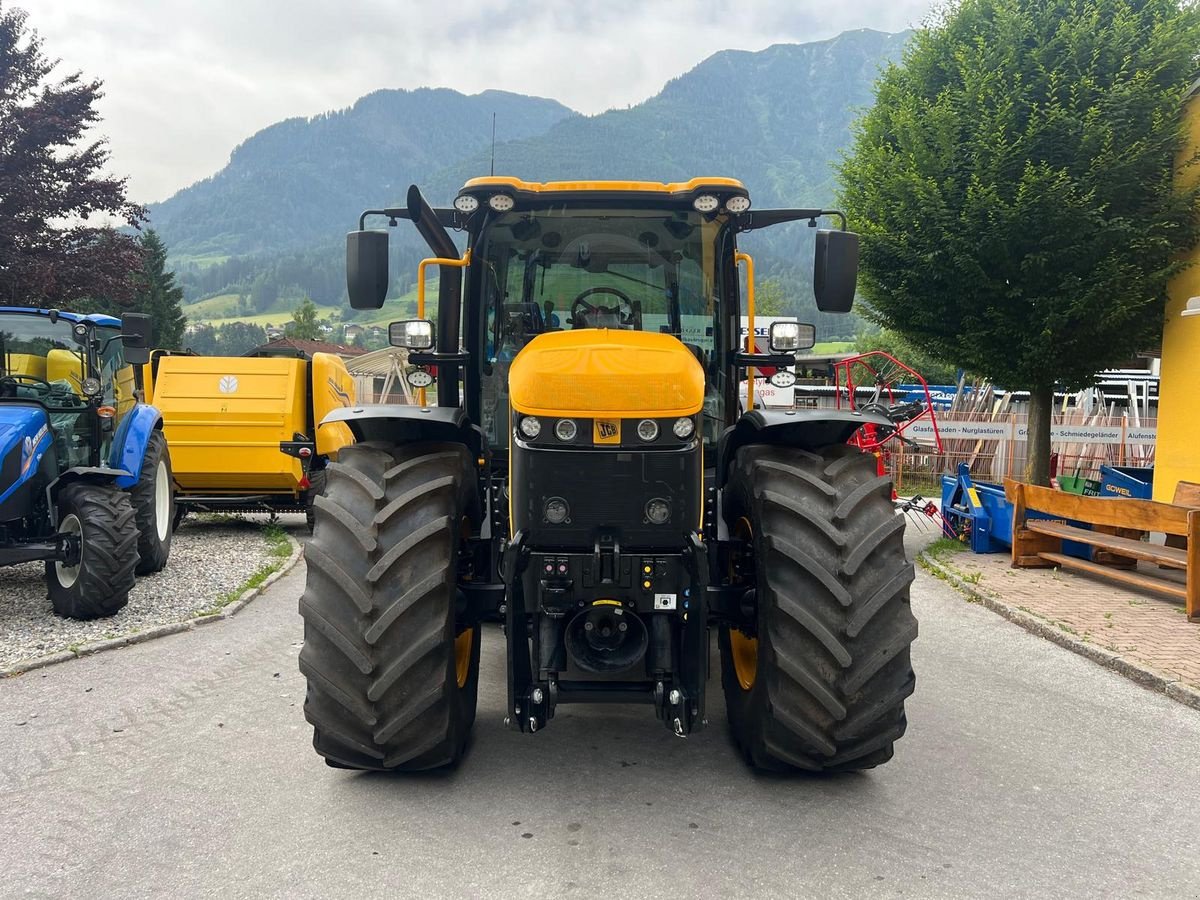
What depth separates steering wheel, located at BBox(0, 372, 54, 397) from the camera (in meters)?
7.61

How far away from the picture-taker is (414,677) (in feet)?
12.2

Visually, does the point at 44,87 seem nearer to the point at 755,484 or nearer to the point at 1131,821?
the point at 755,484

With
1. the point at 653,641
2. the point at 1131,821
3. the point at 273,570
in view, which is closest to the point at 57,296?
the point at 273,570

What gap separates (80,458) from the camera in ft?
26.2

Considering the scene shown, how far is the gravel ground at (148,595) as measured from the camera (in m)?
6.50

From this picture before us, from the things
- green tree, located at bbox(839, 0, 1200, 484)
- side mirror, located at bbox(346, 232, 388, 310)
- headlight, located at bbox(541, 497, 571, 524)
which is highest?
green tree, located at bbox(839, 0, 1200, 484)

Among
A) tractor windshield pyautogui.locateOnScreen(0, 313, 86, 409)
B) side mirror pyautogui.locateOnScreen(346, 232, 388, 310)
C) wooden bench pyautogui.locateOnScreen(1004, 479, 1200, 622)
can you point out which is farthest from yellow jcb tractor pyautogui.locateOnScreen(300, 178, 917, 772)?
tractor windshield pyautogui.locateOnScreen(0, 313, 86, 409)

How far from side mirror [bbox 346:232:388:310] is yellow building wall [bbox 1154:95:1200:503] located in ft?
29.5

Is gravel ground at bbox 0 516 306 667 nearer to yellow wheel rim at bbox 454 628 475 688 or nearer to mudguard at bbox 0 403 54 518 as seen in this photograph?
mudguard at bbox 0 403 54 518

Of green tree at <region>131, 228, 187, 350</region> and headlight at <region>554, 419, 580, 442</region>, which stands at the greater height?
green tree at <region>131, 228, 187, 350</region>

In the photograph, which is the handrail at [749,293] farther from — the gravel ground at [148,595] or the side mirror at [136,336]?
the side mirror at [136,336]

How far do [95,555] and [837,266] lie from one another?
5.57 meters

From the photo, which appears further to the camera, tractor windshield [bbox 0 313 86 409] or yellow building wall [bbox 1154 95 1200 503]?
yellow building wall [bbox 1154 95 1200 503]

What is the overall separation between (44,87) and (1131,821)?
715 inches
